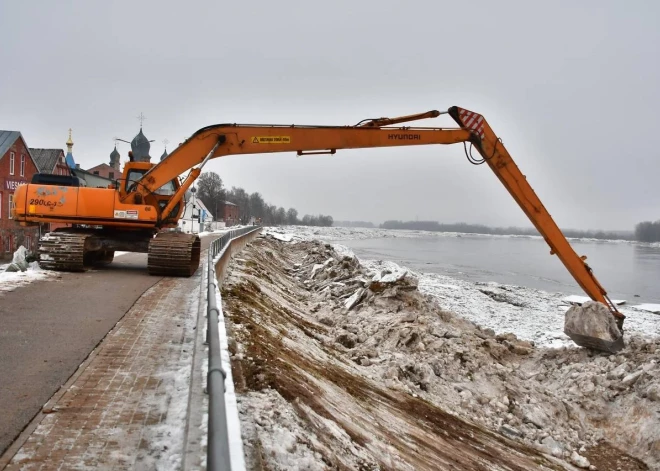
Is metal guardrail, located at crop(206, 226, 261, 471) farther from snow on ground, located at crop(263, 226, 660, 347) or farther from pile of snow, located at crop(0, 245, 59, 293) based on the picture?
snow on ground, located at crop(263, 226, 660, 347)

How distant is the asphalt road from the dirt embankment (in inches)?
66.0

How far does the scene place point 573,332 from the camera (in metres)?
11.3

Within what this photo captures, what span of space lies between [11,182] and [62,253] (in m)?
29.0

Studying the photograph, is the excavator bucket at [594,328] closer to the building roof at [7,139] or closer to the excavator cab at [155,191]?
the excavator cab at [155,191]

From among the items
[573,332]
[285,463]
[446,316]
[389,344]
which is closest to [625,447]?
[573,332]

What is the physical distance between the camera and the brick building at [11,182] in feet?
107

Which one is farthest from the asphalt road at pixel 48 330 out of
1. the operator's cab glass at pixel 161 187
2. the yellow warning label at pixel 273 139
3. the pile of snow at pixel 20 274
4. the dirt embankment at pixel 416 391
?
the yellow warning label at pixel 273 139

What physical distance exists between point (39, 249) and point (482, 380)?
32.9ft

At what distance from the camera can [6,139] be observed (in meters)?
34.0

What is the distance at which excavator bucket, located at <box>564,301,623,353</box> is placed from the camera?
35.2 ft

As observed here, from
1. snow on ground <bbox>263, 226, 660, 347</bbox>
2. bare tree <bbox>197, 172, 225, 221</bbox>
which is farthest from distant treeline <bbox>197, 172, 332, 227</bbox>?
snow on ground <bbox>263, 226, 660, 347</bbox>

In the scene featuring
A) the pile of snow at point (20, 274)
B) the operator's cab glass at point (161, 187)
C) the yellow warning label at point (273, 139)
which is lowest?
the pile of snow at point (20, 274)

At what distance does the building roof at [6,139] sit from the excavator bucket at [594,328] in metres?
36.2

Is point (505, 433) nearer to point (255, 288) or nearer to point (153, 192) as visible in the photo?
point (255, 288)
